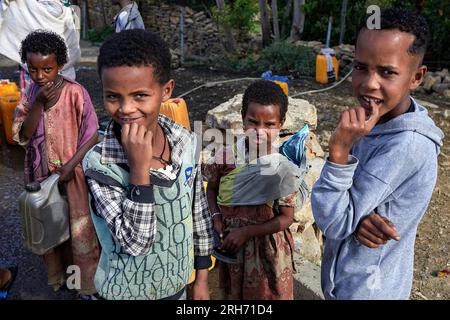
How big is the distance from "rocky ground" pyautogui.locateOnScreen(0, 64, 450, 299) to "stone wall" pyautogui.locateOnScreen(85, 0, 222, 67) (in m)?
4.05

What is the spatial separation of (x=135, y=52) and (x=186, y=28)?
11.6 m

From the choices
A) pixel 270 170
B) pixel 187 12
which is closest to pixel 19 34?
pixel 270 170

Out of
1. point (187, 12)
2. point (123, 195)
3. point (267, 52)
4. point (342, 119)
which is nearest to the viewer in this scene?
point (342, 119)

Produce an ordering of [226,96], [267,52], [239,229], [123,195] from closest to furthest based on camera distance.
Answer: [123,195] < [239,229] < [226,96] < [267,52]

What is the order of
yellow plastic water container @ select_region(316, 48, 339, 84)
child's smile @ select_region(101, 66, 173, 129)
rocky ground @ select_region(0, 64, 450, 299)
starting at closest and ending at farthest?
child's smile @ select_region(101, 66, 173, 129)
rocky ground @ select_region(0, 64, 450, 299)
yellow plastic water container @ select_region(316, 48, 339, 84)

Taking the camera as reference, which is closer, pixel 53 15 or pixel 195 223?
pixel 195 223

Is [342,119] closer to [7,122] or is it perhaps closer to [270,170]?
[270,170]

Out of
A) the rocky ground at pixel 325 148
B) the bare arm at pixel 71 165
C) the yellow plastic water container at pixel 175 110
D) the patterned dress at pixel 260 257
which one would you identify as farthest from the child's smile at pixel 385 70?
the yellow plastic water container at pixel 175 110

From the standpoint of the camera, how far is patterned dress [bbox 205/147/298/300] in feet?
6.57

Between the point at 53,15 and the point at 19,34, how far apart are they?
0.41 metres

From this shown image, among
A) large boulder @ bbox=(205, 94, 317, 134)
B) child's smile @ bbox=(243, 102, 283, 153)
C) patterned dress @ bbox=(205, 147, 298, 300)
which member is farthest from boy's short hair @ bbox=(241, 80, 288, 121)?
large boulder @ bbox=(205, 94, 317, 134)

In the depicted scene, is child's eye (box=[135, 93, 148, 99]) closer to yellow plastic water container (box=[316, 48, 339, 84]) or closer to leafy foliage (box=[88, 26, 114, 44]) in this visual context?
yellow plastic water container (box=[316, 48, 339, 84])

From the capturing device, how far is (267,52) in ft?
29.6
